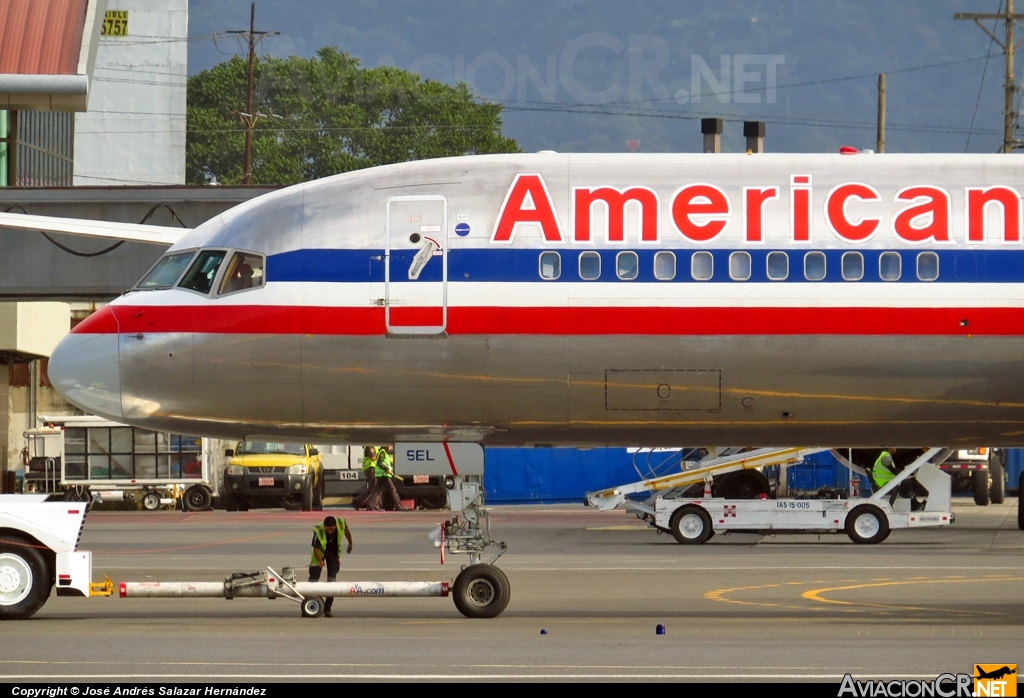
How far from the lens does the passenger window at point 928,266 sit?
17.9 metres

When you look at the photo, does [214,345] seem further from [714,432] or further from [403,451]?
[714,432]

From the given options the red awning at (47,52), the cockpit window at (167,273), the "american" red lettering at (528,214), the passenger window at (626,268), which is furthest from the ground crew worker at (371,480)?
the passenger window at (626,268)

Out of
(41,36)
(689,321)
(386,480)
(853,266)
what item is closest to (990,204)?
(853,266)

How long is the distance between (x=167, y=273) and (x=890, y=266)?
8.68 meters

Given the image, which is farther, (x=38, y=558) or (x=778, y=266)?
(x=38, y=558)

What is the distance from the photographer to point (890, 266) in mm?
17859

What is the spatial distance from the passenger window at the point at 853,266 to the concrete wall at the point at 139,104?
244 feet

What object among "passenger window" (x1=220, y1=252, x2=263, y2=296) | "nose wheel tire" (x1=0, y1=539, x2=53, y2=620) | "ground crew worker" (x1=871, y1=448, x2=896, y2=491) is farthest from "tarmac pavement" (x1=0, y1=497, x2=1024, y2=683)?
"passenger window" (x1=220, y1=252, x2=263, y2=296)

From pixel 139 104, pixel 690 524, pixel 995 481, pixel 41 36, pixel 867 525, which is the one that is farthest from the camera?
Answer: pixel 139 104

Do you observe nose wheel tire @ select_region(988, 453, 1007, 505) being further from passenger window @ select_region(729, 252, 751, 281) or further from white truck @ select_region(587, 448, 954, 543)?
passenger window @ select_region(729, 252, 751, 281)

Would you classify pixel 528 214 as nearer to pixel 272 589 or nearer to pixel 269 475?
pixel 272 589

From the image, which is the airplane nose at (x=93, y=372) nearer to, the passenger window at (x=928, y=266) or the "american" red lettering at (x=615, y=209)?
the "american" red lettering at (x=615, y=209)

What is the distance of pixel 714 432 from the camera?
61.6 feet

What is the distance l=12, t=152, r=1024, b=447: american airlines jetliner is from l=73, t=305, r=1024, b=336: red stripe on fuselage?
0.08 ft
